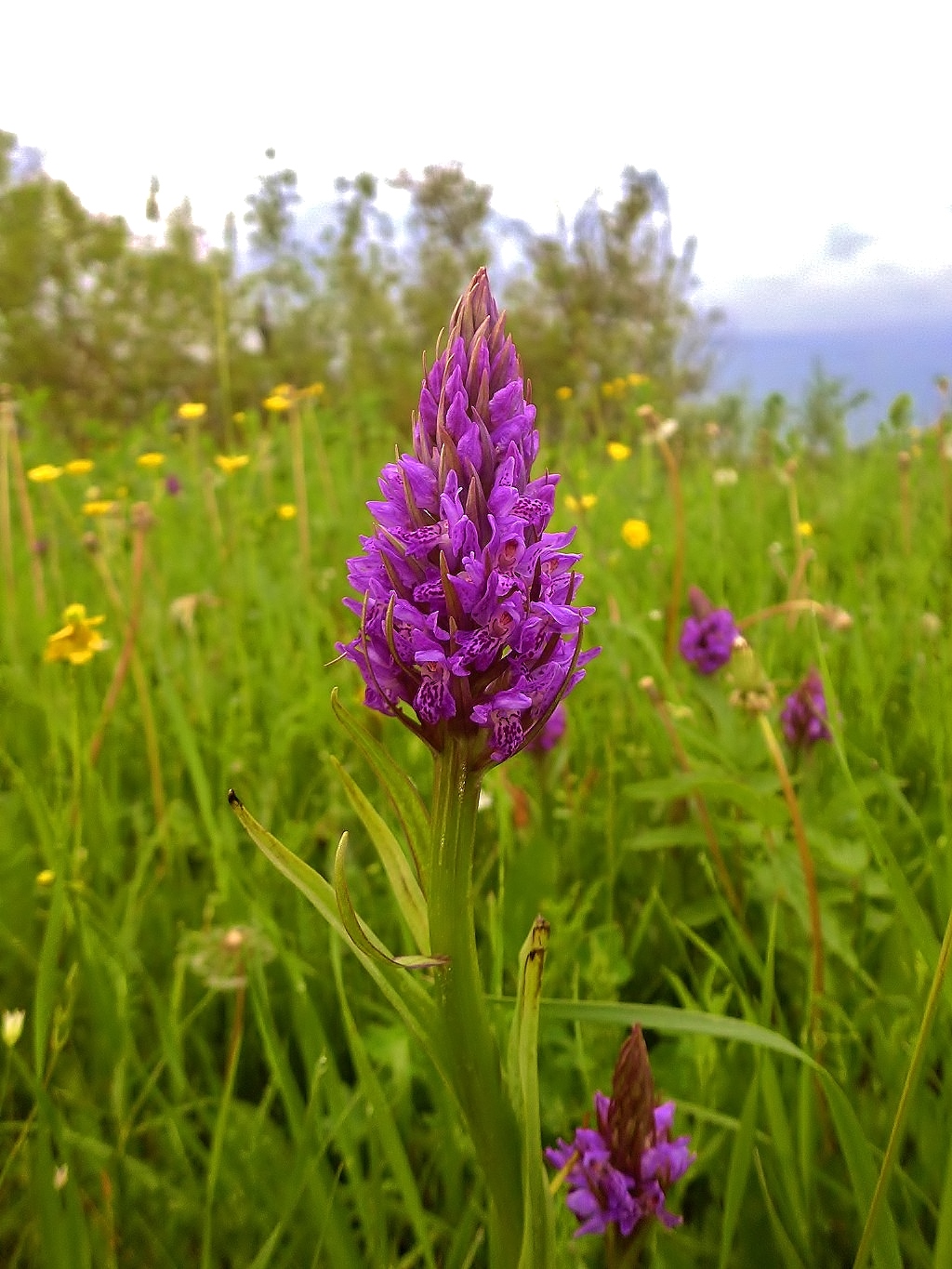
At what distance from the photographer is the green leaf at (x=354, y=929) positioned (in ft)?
2.41

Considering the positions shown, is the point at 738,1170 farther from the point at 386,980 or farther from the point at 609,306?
the point at 609,306

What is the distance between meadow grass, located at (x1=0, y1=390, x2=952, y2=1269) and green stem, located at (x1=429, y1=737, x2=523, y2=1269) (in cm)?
13

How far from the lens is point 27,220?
17.3 meters

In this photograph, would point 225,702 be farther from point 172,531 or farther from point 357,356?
point 357,356

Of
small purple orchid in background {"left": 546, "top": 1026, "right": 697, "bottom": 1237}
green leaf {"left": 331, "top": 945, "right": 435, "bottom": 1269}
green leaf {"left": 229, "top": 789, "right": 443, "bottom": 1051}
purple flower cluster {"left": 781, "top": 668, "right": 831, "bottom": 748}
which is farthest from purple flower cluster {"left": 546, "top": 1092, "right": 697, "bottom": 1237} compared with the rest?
purple flower cluster {"left": 781, "top": 668, "right": 831, "bottom": 748}

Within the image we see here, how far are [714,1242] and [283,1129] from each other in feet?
2.19

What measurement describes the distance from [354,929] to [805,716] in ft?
4.44

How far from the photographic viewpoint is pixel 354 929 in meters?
0.76

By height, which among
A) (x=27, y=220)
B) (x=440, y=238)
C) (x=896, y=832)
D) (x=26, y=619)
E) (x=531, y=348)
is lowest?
(x=896, y=832)

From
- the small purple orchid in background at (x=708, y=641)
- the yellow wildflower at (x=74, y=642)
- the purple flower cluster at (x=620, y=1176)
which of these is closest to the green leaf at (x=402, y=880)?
the purple flower cluster at (x=620, y=1176)

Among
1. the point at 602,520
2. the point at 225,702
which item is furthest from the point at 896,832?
the point at 602,520

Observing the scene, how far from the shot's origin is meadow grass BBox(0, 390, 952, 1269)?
1171 millimetres

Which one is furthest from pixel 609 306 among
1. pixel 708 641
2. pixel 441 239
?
pixel 708 641

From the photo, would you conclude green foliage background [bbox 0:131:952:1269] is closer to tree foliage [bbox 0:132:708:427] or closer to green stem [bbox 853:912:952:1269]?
green stem [bbox 853:912:952:1269]
